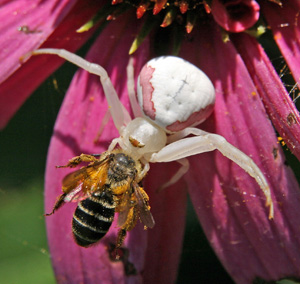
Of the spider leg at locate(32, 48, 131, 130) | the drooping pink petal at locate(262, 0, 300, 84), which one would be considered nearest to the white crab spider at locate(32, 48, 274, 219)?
the spider leg at locate(32, 48, 131, 130)

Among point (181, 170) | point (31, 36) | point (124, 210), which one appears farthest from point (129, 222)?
point (31, 36)

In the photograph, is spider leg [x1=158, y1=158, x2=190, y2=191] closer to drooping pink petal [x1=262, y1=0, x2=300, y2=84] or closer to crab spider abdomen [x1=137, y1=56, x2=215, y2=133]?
crab spider abdomen [x1=137, y1=56, x2=215, y2=133]

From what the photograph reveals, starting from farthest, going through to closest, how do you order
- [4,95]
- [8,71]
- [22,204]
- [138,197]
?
[22,204] → [4,95] → [8,71] → [138,197]

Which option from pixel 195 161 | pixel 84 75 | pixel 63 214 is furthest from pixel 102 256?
pixel 84 75

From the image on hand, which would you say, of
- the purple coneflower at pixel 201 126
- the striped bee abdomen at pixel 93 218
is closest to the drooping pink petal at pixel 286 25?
the purple coneflower at pixel 201 126

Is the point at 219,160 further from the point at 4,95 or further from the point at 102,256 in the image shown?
the point at 4,95
